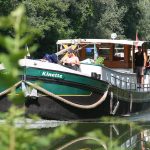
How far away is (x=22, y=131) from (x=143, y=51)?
14.9m

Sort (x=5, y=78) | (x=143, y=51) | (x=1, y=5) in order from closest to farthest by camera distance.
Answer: (x=5, y=78)
(x=143, y=51)
(x=1, y=5)

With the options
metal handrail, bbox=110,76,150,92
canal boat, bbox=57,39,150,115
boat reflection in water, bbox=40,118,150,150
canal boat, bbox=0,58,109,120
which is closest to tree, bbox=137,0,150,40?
metal handrail, bbox=110,76,150,92

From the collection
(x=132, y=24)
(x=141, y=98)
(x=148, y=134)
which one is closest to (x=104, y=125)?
(x=148, y=134)

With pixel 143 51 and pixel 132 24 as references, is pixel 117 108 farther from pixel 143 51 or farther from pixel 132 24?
pixel 132 24

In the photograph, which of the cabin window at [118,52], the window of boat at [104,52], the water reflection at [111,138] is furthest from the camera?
the cabin window at [118,52]

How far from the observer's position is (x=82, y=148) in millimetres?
9633

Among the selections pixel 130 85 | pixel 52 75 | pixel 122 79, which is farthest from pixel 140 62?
pixel 52 75

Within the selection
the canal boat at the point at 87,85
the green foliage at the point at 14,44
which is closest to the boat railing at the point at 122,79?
Result: the canal boat at the point at 87,85

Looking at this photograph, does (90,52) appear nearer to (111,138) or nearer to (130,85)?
(130,85)

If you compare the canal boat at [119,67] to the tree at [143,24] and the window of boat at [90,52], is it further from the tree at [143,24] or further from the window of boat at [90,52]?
the tree at [143,24]

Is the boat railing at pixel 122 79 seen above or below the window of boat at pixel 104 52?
below

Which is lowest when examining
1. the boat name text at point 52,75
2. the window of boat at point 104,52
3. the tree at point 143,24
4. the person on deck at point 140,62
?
the tree at point 143,24

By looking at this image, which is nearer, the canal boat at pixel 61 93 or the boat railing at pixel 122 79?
the canal boat at pixel 61 93

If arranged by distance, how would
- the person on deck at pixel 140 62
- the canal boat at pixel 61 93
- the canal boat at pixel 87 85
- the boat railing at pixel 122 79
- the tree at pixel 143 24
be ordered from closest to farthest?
the canal boat at pixel 61 93
the canal boat at pixel 87 85
the boat railing at pixel 122 79
the person on deck at pixel 140 62
the tree at pixel 143 24
